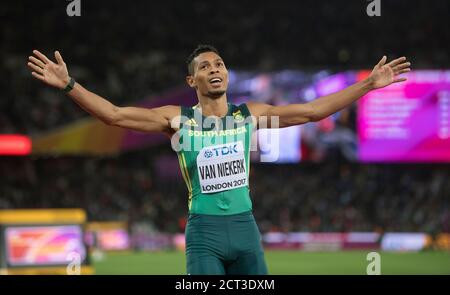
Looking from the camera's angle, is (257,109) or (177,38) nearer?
(257,109)

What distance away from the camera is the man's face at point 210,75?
6.51 meters

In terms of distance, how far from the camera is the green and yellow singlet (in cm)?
629

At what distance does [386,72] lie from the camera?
22.9ft

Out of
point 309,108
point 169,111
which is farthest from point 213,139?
point 309,108

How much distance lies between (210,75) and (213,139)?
56cm

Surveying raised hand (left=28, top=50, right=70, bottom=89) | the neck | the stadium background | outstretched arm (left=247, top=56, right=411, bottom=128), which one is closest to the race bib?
the neck

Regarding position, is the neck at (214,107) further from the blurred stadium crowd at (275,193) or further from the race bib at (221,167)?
the blurred stadium crowd at (275,193)

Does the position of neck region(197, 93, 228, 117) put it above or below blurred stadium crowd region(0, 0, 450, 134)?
below

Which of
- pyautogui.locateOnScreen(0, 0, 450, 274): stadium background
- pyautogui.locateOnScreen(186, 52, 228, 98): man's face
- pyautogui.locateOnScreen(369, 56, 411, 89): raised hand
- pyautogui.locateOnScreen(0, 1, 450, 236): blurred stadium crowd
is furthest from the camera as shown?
pyautogui.locateOnScreen(0, 1, 450, 236): blurred stadium crowd

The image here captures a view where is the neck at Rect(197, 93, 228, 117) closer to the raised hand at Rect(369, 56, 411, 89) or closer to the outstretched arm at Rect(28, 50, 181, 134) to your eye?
the outstretched arm at Rect(28, 50, 181, 134)

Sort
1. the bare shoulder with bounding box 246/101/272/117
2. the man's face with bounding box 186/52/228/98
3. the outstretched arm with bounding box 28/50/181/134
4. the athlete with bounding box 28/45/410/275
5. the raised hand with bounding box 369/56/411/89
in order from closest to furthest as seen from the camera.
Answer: the athlete with bounding box 28/45/410/275 → the outstretched arm with bounding box 28/50/181/134 → the man's face with bounding box 186/52/228/98 → the bare shoulder with bounding box 246/101/272/117 → the raised hand with bounding box 369/56/411/89

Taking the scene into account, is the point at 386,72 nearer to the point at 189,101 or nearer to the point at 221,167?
the point at 221,167

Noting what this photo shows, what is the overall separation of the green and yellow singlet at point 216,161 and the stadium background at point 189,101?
20291 mm
